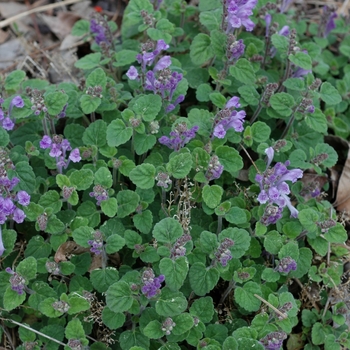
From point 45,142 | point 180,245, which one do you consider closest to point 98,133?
point 45,142

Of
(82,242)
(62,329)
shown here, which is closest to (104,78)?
(82,242)

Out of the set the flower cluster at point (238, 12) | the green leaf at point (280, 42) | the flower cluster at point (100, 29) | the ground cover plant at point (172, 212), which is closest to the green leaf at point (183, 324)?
the ground cover plant at point (172, 212)

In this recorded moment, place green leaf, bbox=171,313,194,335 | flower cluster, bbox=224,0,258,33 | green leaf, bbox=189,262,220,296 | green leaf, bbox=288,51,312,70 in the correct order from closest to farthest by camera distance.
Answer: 1. green leaf, bbox=171,313,194,335
2. green leaf, bbox=189,262,220,296
3. flower cluster, bbox=224,0,258,33
4. green leaf, bbox=288,51,312,70

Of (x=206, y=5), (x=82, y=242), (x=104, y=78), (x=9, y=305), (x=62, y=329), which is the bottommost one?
(x=62, y=329)

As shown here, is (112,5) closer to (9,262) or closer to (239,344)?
(9,262)

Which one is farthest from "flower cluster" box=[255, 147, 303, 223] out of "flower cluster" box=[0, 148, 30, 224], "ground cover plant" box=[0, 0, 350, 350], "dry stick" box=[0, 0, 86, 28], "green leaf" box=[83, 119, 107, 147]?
"dry stick" box=[0, 0, 86, 28]

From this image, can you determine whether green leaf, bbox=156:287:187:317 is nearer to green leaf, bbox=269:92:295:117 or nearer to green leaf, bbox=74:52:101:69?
green leaf, bbox=269:92:295:117
